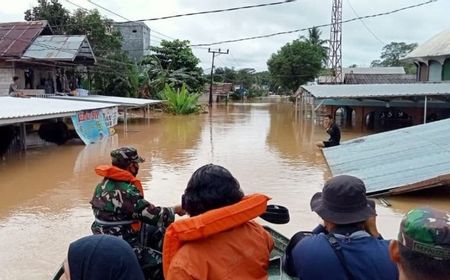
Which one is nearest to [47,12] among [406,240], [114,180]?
[114,180]

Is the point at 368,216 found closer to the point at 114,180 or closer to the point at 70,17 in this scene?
the point at 114,180

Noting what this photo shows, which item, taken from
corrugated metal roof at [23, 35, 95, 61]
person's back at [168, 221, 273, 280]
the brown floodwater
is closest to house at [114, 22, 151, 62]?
corrugated metal roof at [23, 35, 95, 61]

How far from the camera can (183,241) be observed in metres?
1.93

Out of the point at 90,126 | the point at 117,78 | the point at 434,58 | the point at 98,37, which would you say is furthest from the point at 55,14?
the point at 434,58

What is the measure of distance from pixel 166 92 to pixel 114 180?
31.8 metres

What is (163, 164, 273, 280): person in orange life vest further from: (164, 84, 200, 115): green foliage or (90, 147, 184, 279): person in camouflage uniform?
(164, 84, 200, 115): green foliage

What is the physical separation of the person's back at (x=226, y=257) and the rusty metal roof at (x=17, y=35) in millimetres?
21226

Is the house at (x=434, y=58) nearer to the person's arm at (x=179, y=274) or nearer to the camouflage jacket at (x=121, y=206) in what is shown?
the camouflage jacket at (x=121, y=206)

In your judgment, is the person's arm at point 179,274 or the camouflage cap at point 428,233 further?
the person's arm at point 179,274

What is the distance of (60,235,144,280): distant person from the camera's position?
5.98ft

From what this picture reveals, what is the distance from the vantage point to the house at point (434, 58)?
87.8 ft

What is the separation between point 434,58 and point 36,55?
2098 cm

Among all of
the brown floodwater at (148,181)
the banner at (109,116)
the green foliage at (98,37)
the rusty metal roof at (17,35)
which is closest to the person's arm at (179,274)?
the brown floodwater at (148,181)

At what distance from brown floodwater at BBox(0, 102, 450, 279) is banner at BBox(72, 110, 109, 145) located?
538 millimetres
